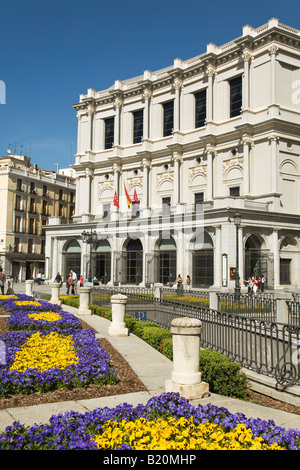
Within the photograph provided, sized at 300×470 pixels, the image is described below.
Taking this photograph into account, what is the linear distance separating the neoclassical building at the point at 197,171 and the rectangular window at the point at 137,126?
0.15 meters

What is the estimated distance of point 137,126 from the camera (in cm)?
5078

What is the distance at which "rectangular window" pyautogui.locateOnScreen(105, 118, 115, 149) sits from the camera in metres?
52.9

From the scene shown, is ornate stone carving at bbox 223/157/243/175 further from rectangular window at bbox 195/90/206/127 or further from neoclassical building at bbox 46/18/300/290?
rectangular window at bbox 195/90/206/127

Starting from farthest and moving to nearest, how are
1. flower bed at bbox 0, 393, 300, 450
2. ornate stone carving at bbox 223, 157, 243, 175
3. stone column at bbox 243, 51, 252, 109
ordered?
ornate stone carving at bbox 223, 157, 243, 175 < stone column at bbox 243, 51, 252, 109 < flower bed at bbox 0, 393, 300, 450

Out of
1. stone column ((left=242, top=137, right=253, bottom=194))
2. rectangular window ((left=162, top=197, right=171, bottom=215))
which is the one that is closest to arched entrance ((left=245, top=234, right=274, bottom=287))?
stone column ((left=242, top=137, right=253, bottom=194))

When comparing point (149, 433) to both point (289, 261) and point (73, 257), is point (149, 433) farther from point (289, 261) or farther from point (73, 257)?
point (73, 257)

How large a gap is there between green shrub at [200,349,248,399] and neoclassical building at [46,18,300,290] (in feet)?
74.4

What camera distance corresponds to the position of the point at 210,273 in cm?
3641

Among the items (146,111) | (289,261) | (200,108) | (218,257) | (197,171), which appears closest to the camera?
(218,257)

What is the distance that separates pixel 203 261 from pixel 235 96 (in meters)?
16.9

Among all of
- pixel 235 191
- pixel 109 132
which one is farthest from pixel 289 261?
pixel 109 132

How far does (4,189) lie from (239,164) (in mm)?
36416

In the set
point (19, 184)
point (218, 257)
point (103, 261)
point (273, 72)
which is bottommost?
point (103, 261)
